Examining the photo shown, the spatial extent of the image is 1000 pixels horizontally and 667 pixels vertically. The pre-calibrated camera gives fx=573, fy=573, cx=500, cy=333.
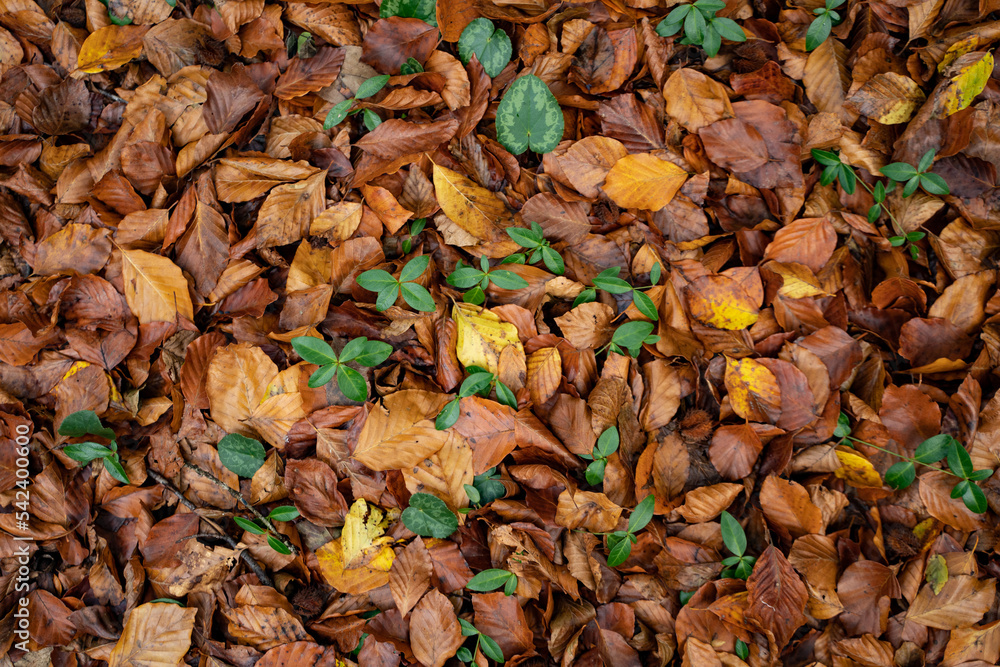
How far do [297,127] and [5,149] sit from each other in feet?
3.09

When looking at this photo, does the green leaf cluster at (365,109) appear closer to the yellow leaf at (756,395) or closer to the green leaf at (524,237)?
the green leaf at (524,237)

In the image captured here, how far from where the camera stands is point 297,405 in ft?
5.44

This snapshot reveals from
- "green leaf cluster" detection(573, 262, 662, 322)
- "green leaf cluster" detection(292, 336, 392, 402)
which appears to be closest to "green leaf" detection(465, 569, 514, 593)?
"green leaf cluster" detection(292, 336, 392, 402)

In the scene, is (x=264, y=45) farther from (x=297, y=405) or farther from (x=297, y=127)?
(x=297, y=405)

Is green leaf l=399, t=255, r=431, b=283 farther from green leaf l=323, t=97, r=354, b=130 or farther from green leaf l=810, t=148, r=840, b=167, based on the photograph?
green leaf l=810, t=148, r=840, b=167

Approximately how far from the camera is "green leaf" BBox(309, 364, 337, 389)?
161 cm

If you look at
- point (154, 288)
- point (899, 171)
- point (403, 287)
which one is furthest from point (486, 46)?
point (899, 171)

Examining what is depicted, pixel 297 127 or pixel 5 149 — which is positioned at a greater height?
pixel 297 127

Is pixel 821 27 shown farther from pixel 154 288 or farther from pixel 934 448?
pixel 154 288

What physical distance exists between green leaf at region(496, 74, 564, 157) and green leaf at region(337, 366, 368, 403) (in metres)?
0.83

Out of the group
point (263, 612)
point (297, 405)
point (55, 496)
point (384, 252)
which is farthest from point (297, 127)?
point (263, 612)

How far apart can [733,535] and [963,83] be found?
1.54 metres

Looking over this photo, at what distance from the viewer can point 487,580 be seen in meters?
1.59

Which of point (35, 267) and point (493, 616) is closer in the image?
point (493, 616)
